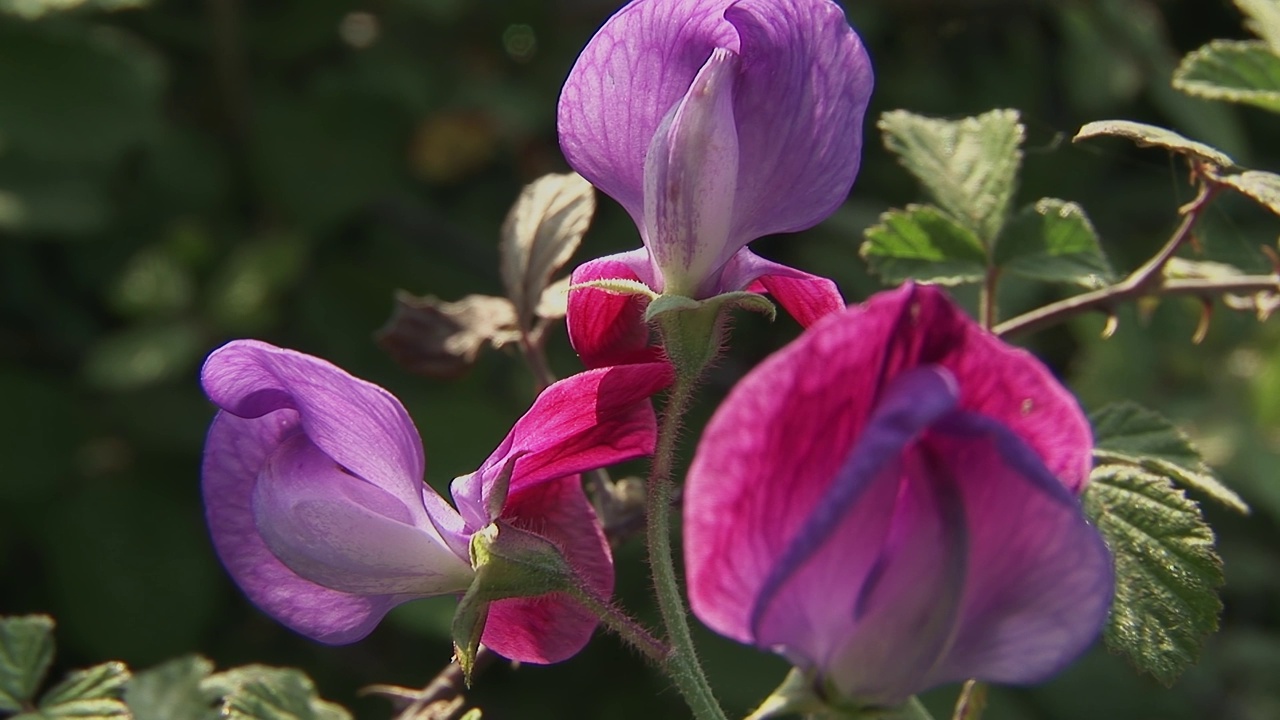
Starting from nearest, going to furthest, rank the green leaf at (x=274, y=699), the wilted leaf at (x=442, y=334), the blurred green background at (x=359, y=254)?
the green leaf at (x=274, y=699) < the wilted leaf at (x=442, y=334) < the blurred green background at (x=359, y=254)

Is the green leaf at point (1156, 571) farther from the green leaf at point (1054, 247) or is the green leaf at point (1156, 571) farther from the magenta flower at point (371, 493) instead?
the magenta flower at point (371, 493)

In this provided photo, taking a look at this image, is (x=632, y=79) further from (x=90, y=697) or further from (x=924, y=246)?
(x=90, y=697)

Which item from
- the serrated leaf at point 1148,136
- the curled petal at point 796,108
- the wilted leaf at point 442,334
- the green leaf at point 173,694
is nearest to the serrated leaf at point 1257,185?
the serrated leaf at point 1148,136

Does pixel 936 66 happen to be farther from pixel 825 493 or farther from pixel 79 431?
pixel 825 493

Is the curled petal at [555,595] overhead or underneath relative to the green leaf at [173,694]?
overhead

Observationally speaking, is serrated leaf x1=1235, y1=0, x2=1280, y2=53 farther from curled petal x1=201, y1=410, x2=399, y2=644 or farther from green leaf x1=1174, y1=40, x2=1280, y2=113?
curled petal x1=201, y1=410, x2=399, y2=644

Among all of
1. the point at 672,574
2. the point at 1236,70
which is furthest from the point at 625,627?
the point at 1236,70
